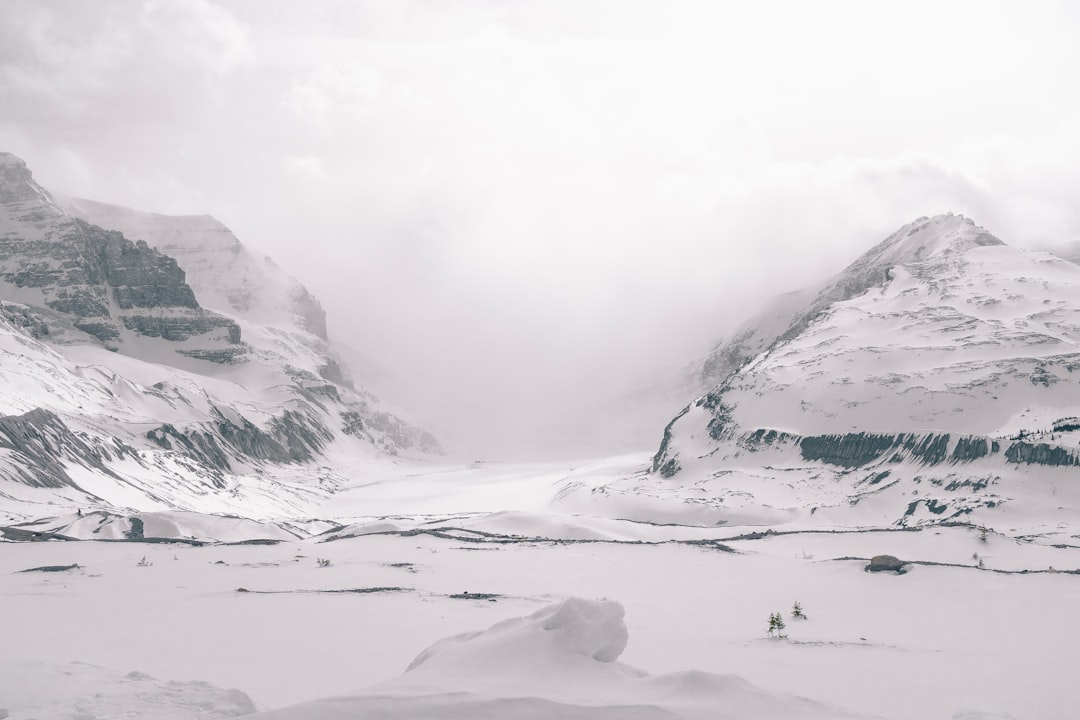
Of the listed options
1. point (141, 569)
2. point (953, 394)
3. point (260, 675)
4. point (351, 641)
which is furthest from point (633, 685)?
point (953, 394)

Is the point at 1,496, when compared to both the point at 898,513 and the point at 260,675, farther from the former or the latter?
the point at 898,513

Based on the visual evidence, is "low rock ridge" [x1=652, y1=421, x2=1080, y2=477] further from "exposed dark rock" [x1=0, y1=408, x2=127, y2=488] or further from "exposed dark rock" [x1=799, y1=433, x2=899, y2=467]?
"exposed dark rock" [x1=0, y1=408, x2=127, y2=488]

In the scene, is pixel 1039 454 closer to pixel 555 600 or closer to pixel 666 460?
pixel 666 460

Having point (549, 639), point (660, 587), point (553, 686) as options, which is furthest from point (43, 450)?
point (553, 686)

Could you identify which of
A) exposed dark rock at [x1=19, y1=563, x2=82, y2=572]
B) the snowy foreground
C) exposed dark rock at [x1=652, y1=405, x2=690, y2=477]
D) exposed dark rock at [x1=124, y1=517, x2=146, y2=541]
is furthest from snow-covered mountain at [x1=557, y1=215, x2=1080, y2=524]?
exposed dark rock at [x1=19, y1=563, x2=82, y2=572]

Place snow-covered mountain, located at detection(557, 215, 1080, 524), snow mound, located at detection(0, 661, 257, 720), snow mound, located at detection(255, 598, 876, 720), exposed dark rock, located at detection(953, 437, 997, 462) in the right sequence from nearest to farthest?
snow mound, located at detection(255, 598, 876, 720)
snow mound, located at detection(0, 661, 257, 720)
snow-covered mountain, located at detection(557, 215, 1080, 524)
exposed dark rock, located at detection(953, 437, 997, 462)

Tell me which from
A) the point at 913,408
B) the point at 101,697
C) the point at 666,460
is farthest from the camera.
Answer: the point at 666,460
